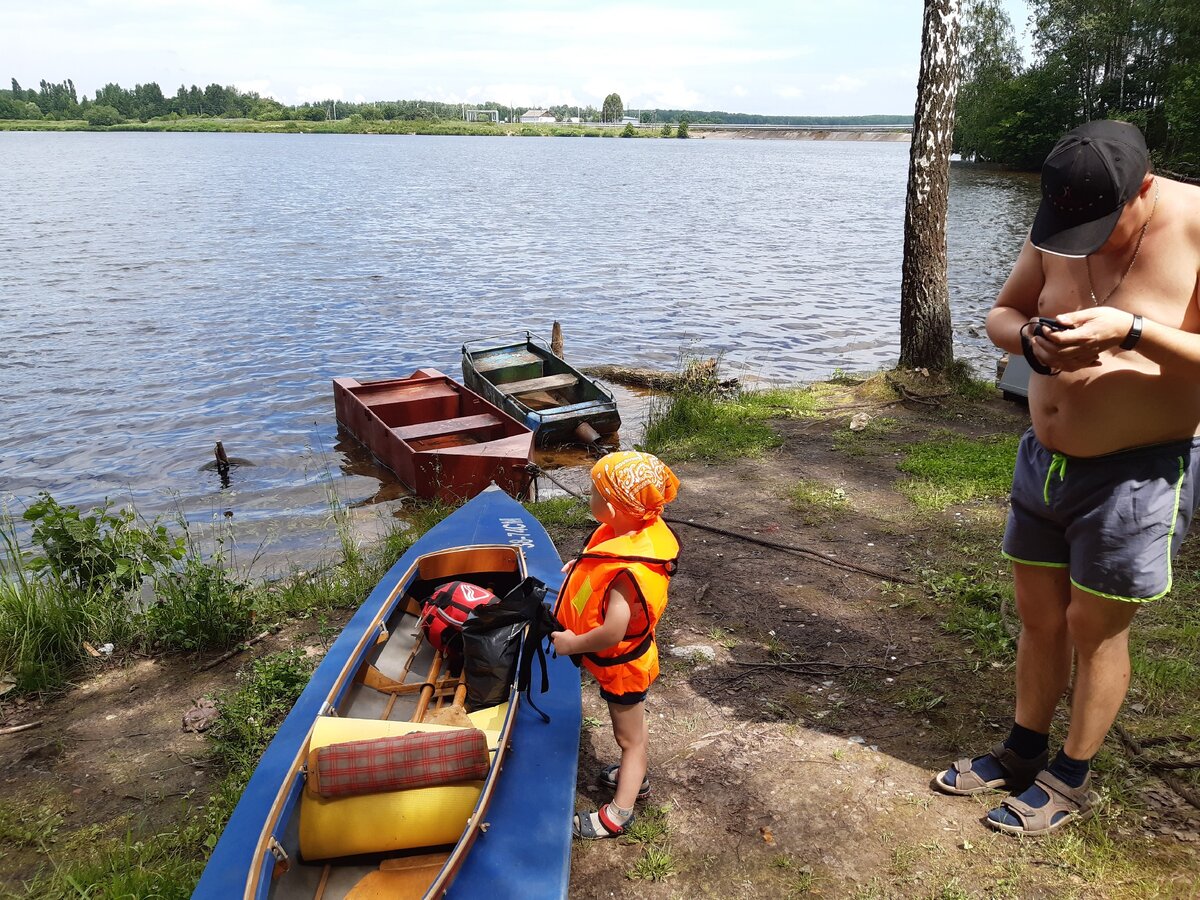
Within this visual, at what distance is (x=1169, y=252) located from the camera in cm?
275

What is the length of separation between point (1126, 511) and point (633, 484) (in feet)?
5.82

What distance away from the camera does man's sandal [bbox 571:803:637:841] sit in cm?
364

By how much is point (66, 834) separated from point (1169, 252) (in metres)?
5.39

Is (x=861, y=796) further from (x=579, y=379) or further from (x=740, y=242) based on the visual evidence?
(x=740, y=242)

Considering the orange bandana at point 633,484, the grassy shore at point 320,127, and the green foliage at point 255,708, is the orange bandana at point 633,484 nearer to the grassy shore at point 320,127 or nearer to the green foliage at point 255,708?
the green foliage at point 255,708

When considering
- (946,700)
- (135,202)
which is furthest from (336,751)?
(135,202)

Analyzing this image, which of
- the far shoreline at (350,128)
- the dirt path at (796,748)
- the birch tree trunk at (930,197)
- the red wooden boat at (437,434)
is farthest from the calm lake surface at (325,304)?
the far shoreline at (350,128)

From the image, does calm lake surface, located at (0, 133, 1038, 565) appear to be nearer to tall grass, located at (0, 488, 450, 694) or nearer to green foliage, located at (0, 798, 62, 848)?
tall grass, located at (0, 488, 450, 694)

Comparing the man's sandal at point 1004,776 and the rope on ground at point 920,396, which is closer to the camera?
the man's sandal at point 1004,776

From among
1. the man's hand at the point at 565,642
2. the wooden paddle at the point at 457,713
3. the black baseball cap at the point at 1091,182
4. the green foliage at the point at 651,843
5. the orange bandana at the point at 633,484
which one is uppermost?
the black baseball cap at the point at 1091,182

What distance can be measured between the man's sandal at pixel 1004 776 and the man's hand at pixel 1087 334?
76.5 inches

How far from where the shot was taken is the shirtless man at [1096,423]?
105 inches

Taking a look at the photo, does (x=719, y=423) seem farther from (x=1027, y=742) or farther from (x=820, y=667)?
(x=1027, y=742)

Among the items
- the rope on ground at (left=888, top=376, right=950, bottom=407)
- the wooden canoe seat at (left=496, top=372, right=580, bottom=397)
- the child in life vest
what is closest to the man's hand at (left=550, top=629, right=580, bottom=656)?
the child in life vest
